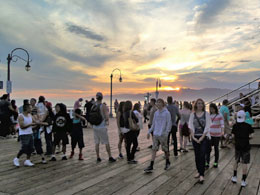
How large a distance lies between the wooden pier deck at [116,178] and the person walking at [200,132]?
0.41 m

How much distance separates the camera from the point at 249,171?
20.2 feet

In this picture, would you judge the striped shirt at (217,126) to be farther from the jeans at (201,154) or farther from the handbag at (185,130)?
the handbag at (185,130)

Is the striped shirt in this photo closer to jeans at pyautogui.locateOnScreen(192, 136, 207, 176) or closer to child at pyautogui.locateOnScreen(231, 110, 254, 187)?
child at pyautogui.locateOnScreen(231, 110, 254, 187)

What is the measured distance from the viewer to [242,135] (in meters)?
5.05

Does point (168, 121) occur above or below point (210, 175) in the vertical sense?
above

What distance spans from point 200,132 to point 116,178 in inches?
84.0

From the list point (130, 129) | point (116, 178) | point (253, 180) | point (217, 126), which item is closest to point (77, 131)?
point (130, 129)

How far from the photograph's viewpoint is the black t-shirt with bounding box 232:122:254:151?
5.00 m

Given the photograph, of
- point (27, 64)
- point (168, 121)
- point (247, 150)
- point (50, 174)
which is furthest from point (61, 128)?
point (27, 64)

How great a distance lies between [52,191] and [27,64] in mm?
16955

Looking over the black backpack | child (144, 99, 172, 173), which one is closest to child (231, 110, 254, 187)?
child (144, 99, 172, 173)

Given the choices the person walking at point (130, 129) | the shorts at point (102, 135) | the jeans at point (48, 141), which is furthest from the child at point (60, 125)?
the person walking at point (130, 129)

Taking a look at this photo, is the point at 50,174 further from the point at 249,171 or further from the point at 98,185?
the point at 249,171

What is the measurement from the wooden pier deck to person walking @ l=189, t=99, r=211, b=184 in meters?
0.41
